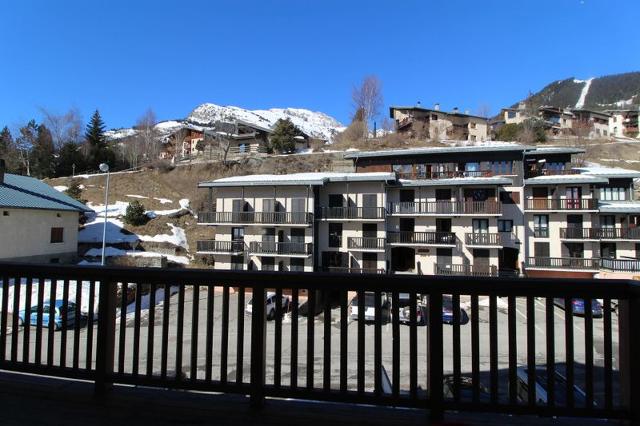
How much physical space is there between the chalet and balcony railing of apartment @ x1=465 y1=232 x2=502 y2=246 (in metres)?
30.2

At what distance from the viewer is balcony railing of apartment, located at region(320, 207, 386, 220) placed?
26172 mm

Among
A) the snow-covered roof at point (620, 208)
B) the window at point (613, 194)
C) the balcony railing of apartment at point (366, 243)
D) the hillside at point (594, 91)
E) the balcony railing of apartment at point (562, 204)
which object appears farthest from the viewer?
the hillside at point (594, 91)

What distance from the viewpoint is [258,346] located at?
2.61 m

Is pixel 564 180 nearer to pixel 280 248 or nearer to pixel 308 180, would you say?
pixel 308 180

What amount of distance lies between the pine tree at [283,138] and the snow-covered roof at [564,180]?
100 feet

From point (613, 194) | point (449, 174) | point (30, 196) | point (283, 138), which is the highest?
point (283, 138)

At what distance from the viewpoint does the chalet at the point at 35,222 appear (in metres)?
23.5

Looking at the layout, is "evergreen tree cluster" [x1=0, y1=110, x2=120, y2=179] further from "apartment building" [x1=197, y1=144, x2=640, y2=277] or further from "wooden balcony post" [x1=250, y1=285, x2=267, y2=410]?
"wooden balcony post" [x1=250, y1=285, x2=267, y2=410]

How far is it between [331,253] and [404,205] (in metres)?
6.78

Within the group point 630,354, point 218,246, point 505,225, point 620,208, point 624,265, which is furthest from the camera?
point 505,225

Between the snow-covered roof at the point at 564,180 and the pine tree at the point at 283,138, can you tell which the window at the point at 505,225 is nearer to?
the snow-covered roof at the point at 564,180

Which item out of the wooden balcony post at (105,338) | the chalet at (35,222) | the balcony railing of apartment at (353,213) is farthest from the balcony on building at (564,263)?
the chalet at (35,222)

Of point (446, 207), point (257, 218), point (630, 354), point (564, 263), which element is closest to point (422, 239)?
point (446, 207)

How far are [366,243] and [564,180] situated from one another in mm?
16253
